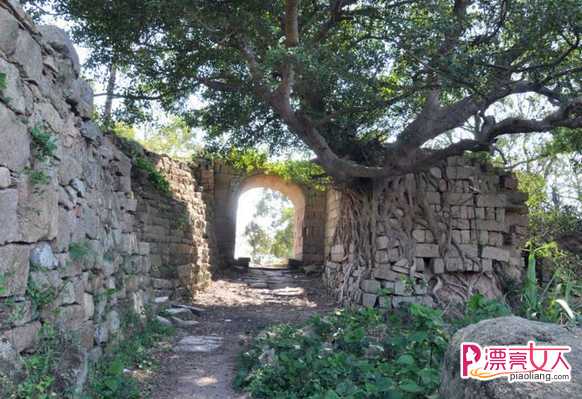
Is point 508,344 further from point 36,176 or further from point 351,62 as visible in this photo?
point 351,62

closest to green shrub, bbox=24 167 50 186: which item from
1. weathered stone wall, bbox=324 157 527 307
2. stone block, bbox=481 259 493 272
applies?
weathered stone wall, bbox=324 157 527 307

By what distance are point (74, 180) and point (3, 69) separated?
4.80ft

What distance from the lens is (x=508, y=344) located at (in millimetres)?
2328

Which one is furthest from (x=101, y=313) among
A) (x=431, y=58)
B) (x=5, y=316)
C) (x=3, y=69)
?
(x=431, y=58)

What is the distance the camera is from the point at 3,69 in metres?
2.72

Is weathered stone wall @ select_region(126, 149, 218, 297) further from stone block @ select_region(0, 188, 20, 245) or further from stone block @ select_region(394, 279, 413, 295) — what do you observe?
stone block @ select_region(0, 188, 20, 245)

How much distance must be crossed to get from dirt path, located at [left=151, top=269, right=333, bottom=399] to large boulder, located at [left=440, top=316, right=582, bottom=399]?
2.42m

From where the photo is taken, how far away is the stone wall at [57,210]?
9.15ft

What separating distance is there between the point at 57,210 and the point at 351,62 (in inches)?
182

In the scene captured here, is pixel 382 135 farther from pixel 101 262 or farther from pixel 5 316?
pixel 5 316

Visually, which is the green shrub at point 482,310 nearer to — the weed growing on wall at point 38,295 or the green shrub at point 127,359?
the green shrub at point 127,359

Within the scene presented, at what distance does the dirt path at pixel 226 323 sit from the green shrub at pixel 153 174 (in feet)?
7.37

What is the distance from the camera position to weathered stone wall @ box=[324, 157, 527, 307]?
343 inches

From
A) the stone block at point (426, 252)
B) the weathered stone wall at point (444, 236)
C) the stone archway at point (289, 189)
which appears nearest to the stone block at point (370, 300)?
the weathered stone wall at point (444, 236)
